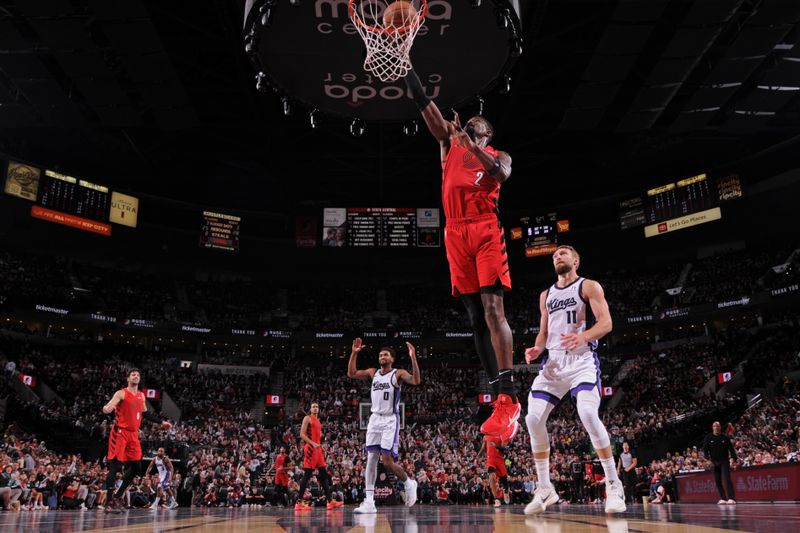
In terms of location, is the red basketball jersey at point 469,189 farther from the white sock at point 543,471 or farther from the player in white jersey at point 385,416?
the player in white jersey at point 385,416

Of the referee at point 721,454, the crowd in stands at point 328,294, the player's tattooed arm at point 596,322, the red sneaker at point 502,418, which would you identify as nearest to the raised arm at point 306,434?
the red sneaker at point 502,418

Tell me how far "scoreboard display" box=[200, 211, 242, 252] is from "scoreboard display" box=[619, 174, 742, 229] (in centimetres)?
1729

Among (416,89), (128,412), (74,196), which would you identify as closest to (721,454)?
(416,89)

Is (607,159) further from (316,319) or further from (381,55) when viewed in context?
(381,55)

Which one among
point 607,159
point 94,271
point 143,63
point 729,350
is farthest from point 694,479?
point 94,271

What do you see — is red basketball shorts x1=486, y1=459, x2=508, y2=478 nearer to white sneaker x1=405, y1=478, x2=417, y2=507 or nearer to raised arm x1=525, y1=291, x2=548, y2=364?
raised arm x1=525, y1=291, x2=548, y2=364

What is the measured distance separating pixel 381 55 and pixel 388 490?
1420 cm

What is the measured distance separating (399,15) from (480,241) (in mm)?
3464

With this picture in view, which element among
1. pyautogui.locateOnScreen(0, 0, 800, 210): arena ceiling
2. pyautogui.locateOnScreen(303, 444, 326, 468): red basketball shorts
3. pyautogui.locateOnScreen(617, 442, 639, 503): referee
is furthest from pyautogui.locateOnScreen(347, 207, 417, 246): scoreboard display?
pyautogui.locateOnScreen(303, 444, 326, 468): red basketball shorts

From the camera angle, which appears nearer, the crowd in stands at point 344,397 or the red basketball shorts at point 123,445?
the red basketball shorts at point 123,445

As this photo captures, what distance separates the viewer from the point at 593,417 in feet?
15.2

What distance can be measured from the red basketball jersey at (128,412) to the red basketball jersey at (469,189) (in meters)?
5.97

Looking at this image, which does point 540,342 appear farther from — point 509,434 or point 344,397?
point 344,397

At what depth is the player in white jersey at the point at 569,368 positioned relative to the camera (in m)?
4.61
